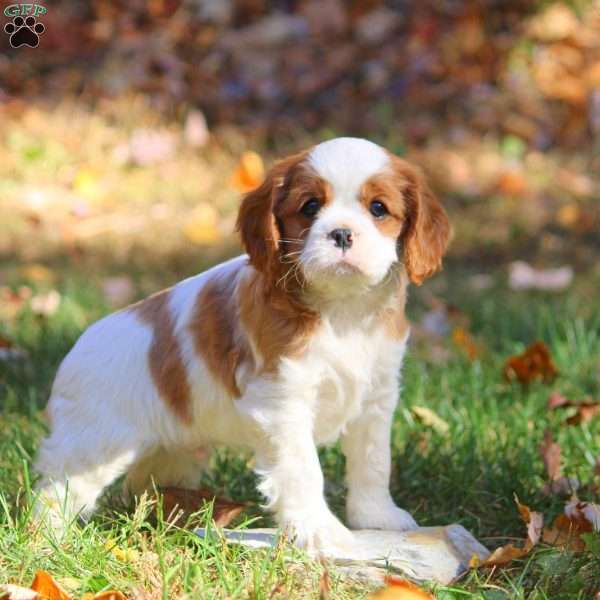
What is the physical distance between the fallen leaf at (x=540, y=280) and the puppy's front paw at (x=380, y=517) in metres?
2.97

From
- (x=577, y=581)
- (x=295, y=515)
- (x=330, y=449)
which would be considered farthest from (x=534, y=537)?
(x=330, y=449)

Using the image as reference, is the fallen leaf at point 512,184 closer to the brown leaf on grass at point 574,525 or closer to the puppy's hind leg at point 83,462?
the brown leaf on grass at point 574,525

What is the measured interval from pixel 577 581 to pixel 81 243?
471 centimetres

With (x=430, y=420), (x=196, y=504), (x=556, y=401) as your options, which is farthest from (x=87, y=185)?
(x=196, y=504)

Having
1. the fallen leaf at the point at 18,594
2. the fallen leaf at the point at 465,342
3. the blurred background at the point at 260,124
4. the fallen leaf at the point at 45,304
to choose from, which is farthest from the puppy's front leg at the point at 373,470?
the fallen leaf at the point at 45,304

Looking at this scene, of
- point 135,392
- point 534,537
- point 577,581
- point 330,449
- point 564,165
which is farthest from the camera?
point 564,165

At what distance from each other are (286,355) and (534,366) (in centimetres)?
175

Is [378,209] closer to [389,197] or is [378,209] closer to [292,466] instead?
[389,197]

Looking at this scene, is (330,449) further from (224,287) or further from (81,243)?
(81,243)

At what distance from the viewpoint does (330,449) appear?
409 centimetres

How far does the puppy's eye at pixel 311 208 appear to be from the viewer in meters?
3.16

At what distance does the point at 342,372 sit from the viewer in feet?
10.7

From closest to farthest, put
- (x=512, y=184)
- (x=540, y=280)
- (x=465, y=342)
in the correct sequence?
(x=465, y=342) < (x=540, y=280) < (x=512, y=184)

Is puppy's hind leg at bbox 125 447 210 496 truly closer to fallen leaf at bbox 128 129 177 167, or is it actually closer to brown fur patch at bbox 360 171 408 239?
brown fur patch at bbox 360 171 408 239
